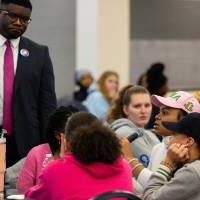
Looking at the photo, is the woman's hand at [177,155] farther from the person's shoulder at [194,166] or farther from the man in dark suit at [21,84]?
the man in dark suit at [21,84]

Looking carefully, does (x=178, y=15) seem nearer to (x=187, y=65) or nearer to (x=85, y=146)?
(x=187, y=65)

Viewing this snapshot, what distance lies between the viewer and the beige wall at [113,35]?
1076 cm

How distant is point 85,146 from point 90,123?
0.18 m

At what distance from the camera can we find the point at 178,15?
464 inches

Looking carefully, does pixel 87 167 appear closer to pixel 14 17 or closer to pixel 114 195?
pixel 114 195

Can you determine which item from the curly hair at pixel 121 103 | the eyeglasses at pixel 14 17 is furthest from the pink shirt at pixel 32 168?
the curly hair at pixel 121 103

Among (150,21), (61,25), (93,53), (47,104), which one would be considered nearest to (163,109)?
(47,104)

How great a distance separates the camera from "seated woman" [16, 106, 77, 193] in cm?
414

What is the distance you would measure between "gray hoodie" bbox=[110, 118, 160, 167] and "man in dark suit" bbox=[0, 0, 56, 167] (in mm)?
546

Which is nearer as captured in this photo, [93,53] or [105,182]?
[105,182]

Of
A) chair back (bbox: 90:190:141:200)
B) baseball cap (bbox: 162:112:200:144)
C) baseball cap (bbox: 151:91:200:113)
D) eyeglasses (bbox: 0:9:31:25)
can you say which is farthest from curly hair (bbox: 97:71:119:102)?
chair back (bbox: 90:190:141:200)

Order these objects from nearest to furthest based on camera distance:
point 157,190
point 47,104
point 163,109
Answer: point 157,190, point 163,109, point 47,104

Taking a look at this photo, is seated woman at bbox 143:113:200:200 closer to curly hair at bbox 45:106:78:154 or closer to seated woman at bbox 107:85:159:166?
curly hair at bbox 45:106:78:154

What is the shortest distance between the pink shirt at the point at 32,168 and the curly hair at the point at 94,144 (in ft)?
2.97
